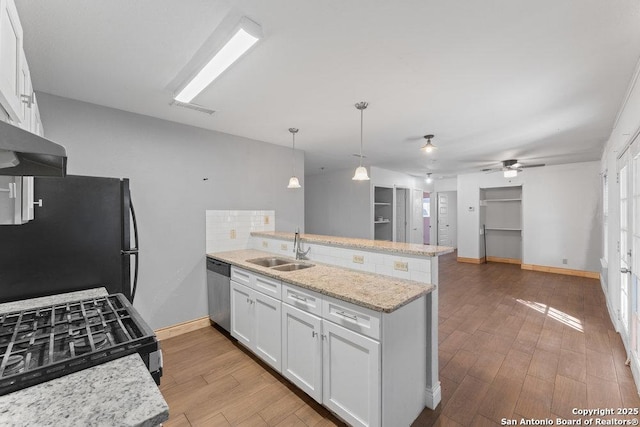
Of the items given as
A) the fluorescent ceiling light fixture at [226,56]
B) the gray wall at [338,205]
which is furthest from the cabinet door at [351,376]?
the gray wall at [338,205]

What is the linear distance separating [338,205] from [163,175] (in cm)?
455

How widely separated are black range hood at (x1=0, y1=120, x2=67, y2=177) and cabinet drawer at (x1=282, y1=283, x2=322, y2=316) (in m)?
1.50

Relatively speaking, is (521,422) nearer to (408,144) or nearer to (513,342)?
(513,342)

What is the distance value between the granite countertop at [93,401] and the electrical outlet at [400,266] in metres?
1.76

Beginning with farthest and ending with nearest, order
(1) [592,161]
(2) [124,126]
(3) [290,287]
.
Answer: (1) [592,161] < (2) [124,126] < (3) [290,287]

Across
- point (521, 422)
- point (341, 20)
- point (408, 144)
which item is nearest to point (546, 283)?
point (408, 144)

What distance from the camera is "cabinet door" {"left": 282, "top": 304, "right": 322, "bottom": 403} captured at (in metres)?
Answer: 1.88

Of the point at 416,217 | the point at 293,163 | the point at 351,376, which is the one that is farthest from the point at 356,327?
the point at 416,217

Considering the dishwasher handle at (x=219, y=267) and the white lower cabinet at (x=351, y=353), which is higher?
the dishwasher handle at (x=219, y=267)

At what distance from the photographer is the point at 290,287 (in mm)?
2127

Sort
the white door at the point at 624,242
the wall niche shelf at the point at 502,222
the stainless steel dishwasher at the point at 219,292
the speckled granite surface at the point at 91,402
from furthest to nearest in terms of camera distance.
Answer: the wall niche shelf at the point at 502,222 < the stainless steel dishwasher at the point at 219,292 < the white door at the point at 624,242 < the speckled granite surface at the point at 91,402

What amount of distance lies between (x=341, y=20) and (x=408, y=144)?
10.0 feet

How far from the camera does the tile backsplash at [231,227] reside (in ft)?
11.6

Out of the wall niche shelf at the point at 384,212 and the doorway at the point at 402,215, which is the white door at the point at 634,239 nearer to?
the wall niche shelf at the point at 384,212
